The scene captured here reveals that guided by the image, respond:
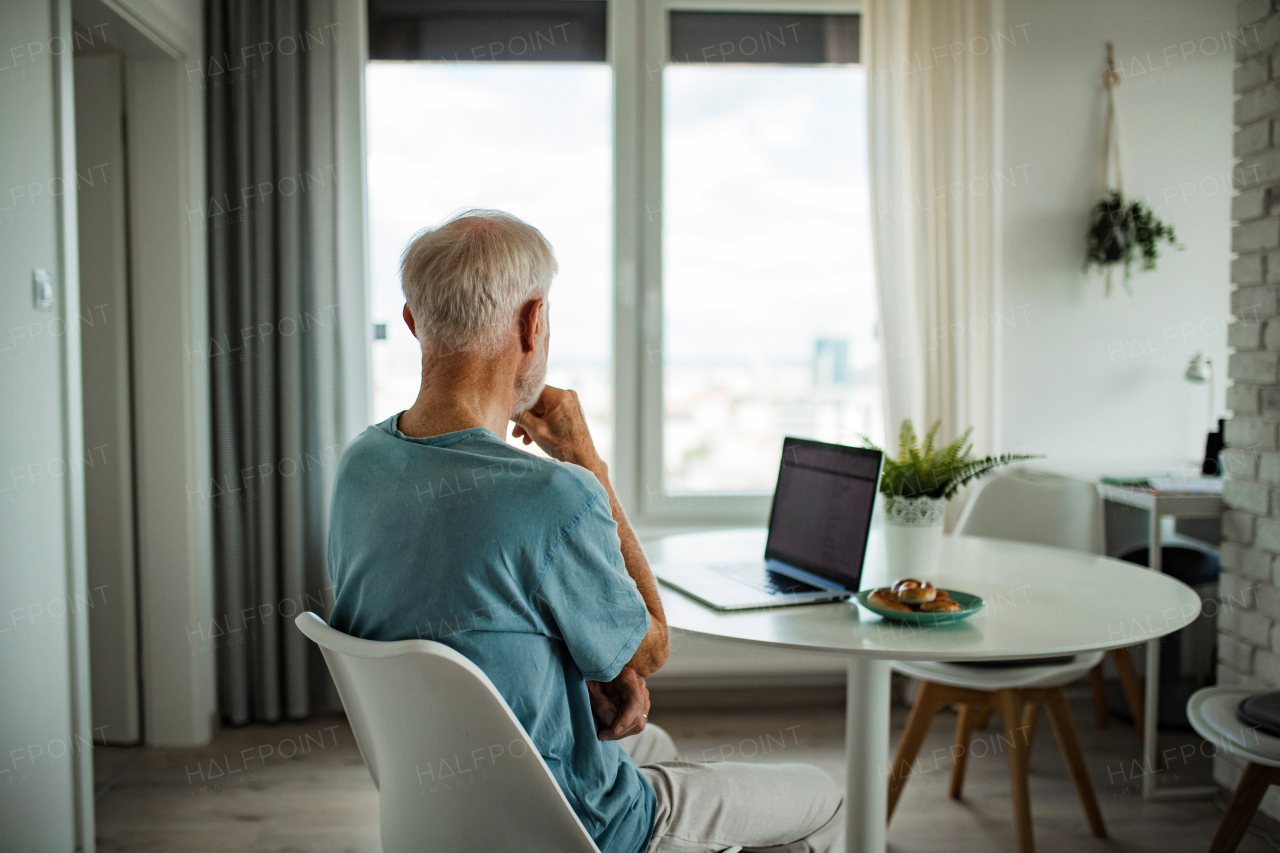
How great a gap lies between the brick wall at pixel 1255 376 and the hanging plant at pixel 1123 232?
0.81 meters

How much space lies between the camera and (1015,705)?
2.25 meters

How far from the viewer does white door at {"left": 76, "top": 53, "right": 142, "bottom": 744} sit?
279cm

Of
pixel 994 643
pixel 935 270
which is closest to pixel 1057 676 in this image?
pixel 994 643

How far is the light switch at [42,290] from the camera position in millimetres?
1924

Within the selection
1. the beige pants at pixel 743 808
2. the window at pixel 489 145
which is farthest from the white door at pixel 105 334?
the beige pants at pixel 743 808

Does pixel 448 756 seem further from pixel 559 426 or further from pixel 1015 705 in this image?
pixel 1015 705

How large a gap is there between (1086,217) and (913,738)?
1987 millimetres

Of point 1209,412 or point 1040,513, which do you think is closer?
point 1040,513

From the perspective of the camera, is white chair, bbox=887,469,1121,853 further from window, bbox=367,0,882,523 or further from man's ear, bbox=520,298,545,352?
man's ear, bbox=520,298,545,352

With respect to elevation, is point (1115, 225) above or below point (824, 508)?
above

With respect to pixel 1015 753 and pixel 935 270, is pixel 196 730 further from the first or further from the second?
pixel 935 270

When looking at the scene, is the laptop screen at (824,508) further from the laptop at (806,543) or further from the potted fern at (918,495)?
the potted fern at (918,495)

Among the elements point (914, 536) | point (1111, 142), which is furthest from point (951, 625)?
point (1111, 142)

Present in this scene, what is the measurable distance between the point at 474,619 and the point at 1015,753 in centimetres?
165
